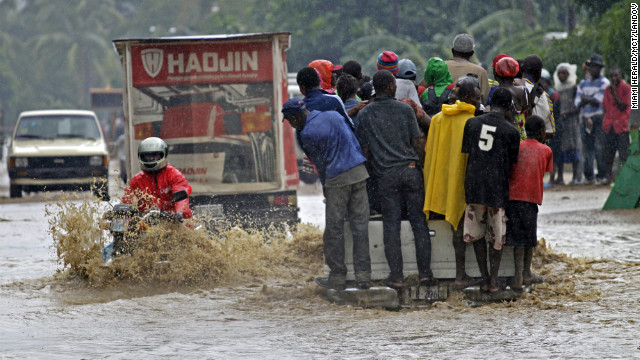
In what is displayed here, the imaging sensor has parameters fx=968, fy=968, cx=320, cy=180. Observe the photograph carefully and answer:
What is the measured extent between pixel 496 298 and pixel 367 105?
1922 millimetres

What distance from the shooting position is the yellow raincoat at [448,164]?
793cm

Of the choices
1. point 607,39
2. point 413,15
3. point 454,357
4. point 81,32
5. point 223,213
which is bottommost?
point 454,357

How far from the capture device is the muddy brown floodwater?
6.36 meters

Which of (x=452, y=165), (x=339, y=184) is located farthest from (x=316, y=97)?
(x=452, y=165)

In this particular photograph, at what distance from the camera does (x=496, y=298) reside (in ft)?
26.2

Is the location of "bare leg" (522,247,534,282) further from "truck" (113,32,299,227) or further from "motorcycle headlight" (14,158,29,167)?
"motorcycle headlight" (14,158,29,167)

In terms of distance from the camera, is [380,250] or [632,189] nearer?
[380,250]

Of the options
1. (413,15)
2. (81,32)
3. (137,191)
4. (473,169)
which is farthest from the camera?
(81,32)

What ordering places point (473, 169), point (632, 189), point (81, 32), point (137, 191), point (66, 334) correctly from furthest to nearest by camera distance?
1. point (81, 32)
2. point (632, 189)
3. point (137, 191)
4. point (473, 169)
5. point (66, 334)

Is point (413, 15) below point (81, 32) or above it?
below

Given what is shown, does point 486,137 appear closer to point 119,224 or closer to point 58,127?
point 119,224

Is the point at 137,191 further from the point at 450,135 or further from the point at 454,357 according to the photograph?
the point at 454,357

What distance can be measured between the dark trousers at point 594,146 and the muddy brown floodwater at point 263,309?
579 cm

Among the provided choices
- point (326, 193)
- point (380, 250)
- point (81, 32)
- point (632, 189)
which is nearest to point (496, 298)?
point (380, 250)
